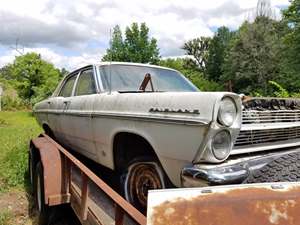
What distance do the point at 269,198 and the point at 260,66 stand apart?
43.7m

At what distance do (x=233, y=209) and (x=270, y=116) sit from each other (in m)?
1.54

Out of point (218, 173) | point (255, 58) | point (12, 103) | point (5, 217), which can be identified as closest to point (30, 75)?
point (12, 103)

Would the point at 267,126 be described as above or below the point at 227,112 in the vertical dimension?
below

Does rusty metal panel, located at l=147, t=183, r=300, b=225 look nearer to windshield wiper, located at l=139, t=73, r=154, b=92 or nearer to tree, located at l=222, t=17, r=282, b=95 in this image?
windshield wiper, located at l=139, t=73, r=154, b=92

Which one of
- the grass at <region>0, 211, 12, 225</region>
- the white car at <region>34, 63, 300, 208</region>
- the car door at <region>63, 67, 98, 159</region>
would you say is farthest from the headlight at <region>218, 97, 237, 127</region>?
the grass at <region>0, 211, 12, 225</region>

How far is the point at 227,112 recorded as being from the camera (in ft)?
8.68

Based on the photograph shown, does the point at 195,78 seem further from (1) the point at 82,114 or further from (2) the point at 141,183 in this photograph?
(2) the point at 141,183

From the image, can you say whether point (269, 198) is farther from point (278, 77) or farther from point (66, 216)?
point (278, 77)

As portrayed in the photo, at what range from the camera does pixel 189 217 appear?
1702 millimetres

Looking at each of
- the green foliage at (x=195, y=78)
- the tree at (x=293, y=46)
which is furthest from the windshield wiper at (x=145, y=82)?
the tree at (x=293, y=46)

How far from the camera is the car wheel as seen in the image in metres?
3.25

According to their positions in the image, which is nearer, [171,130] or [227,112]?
[227,112]

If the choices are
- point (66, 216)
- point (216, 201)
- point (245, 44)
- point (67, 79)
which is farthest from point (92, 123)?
point (245, 44)

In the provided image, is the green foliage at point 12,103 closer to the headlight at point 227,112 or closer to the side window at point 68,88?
the side window at point 68,88
